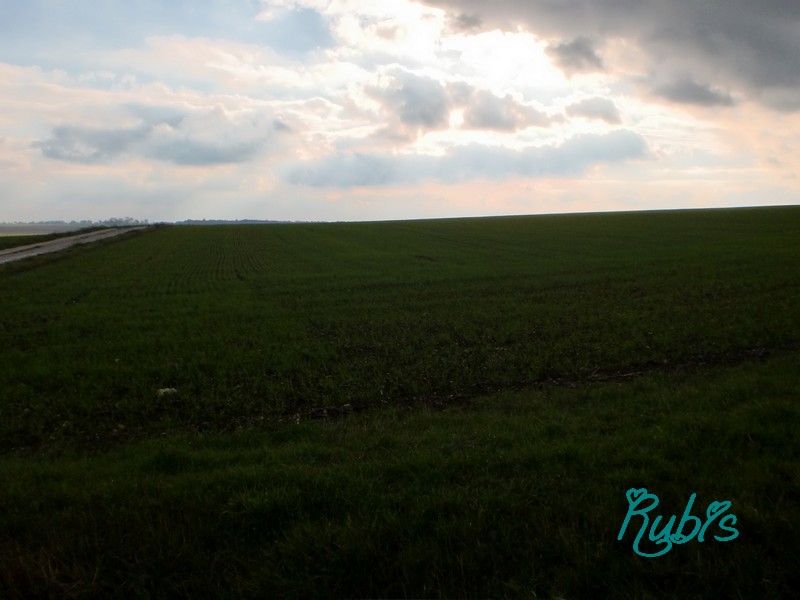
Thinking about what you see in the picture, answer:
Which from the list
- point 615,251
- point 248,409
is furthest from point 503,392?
point 615,251

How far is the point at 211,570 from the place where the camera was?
4906mm

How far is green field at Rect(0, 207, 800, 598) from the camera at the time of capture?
4758 millimetres

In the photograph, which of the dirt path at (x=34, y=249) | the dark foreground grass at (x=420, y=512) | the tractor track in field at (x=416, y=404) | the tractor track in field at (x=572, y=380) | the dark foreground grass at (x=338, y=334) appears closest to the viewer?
the dark foreground grass at (x=420, y=512)

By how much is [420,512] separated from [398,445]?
2.34m

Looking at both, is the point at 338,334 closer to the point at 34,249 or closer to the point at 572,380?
the point at 572,380

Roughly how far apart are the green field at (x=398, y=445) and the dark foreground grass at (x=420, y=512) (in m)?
0.02

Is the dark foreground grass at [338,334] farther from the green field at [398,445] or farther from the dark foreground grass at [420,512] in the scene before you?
the dark foreground grass at [420,512]

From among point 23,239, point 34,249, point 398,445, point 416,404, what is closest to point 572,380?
point 416,404

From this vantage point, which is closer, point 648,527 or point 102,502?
point 648,527

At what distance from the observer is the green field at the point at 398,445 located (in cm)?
476

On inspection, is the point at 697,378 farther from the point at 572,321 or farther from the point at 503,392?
the point at 572,321

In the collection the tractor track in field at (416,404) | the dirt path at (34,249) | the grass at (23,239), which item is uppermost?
the grass at (23,239)

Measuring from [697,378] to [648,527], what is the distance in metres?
7.01

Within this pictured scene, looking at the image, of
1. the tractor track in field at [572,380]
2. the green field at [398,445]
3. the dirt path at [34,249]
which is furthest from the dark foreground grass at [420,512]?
the dirt path at [34,249]
